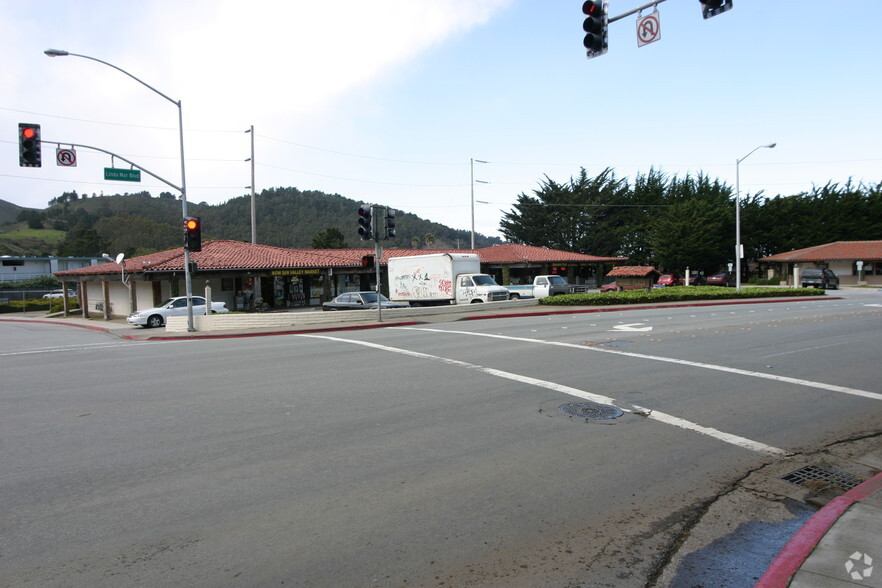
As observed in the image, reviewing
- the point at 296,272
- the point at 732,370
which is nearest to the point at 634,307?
the point at 732,370

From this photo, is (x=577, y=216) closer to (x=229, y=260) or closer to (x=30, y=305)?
(x=229, y=260)

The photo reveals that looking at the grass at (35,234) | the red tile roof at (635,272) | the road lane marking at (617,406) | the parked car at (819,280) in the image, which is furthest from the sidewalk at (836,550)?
the grass at (35,234)

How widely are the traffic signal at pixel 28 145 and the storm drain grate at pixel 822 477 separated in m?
19.2

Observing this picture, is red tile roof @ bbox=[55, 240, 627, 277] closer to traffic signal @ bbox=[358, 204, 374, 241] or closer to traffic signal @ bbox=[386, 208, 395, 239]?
traffic signal @ bbox=[386, 208, 395, 239]

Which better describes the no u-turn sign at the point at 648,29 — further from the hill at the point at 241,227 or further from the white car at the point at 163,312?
the hill at the point at 241,227

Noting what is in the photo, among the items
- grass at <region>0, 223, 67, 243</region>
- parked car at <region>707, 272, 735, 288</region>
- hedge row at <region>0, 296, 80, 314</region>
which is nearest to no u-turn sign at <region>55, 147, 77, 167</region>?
hedge row at <region>0, 296, 80, 314</region>

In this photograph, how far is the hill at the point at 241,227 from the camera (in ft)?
366

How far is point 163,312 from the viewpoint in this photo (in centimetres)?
2777

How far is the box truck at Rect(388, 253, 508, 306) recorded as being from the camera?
2866 centimetres

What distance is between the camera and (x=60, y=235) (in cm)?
14525

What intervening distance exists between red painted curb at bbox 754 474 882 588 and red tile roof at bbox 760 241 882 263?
60343 millimetres

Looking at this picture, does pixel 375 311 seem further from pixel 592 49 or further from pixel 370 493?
pixel 370 493

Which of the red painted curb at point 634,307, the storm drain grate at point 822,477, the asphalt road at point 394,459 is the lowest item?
the storm drain grate at point 822,477

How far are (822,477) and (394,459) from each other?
4.20 m
